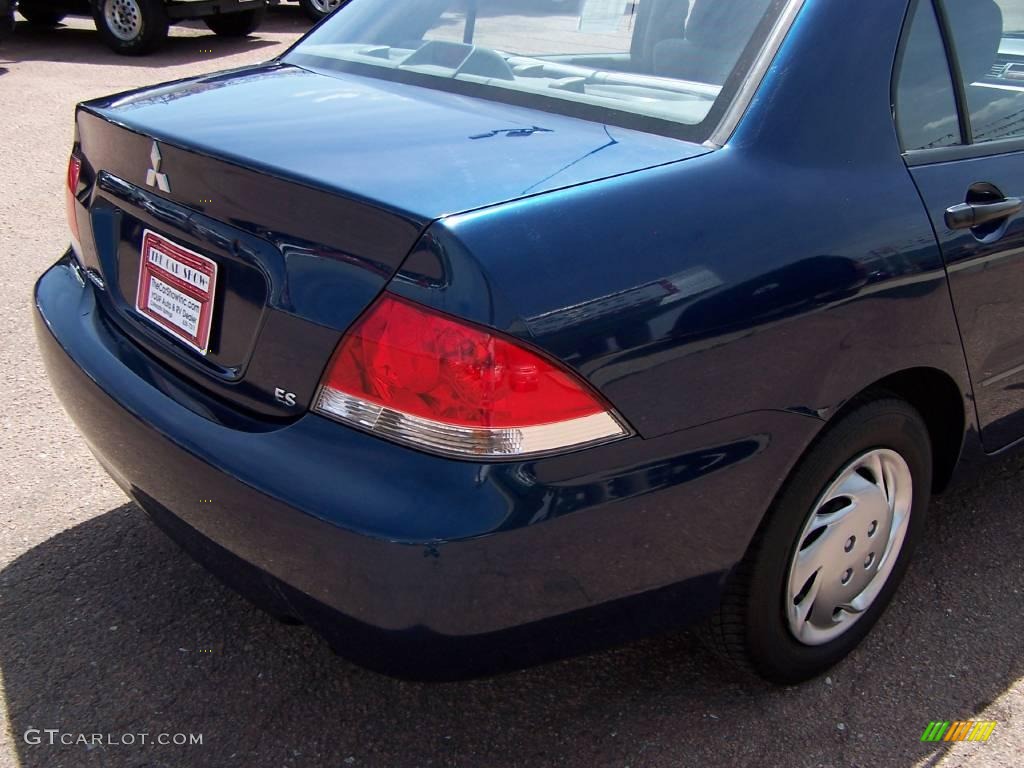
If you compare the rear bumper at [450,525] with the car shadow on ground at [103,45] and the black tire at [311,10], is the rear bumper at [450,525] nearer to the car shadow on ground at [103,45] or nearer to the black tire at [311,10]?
the car shadow on ground at [103,45]

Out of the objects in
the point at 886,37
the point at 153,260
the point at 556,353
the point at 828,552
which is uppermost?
the point at 886,37

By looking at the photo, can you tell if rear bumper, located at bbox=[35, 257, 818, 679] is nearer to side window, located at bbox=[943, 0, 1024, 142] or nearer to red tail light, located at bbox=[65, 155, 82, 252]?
red tail light, located at bbox=[65, 155, 82, 252]

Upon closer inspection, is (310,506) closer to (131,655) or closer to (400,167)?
(400,167)

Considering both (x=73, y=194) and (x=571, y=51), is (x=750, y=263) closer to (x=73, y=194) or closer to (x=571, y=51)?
(x=571, y=51)

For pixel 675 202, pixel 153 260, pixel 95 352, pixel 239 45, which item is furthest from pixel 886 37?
pixel 239 45

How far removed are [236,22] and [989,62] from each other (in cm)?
1125

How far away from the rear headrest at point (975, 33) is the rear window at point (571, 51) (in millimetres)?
542

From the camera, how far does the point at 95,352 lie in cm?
235

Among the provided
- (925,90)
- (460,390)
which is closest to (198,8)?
(925,90)

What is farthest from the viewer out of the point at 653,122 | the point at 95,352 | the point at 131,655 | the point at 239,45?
the point at 239,45

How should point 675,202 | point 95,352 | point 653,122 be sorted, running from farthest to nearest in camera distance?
1. point 95,352
2. point 653,122
3. point 675,202

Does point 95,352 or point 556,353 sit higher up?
point 556,353

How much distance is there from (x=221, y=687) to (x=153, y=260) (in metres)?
0.98

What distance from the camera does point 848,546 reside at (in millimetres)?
2428
